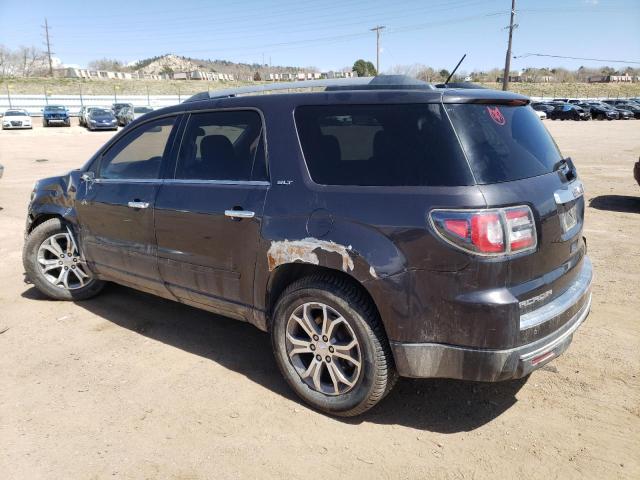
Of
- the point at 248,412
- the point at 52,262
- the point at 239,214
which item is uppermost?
the point at 239,214

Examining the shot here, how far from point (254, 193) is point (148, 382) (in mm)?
1487

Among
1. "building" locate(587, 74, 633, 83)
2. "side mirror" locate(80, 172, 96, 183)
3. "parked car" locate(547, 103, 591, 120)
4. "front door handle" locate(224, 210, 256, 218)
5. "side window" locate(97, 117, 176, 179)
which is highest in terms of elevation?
"building" locate(587, 74, 633, 83)

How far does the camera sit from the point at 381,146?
286 cm

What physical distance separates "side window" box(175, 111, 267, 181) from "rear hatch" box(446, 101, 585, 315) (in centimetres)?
130

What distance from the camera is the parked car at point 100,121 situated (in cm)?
3434

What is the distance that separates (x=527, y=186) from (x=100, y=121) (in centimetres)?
3609

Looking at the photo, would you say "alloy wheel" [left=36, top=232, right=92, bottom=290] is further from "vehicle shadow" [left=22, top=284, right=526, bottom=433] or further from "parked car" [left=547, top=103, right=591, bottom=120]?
"parked car" [left=547, top=103, right=591, bottom=120]

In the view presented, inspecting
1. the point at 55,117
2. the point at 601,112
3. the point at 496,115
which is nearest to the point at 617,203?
the point at 496,115

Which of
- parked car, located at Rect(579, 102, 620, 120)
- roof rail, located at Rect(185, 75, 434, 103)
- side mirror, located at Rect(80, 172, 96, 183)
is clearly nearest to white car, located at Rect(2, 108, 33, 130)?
side mirror, located at Rect(80, 172, 96, 183)

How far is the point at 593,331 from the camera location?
4137mm

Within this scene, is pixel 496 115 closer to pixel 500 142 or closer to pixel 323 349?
pixel 500 142

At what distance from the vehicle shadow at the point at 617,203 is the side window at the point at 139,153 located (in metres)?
7.59

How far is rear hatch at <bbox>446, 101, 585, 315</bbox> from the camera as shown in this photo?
261 centimetres

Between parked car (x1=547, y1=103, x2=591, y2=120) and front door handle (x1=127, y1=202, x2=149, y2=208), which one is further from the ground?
parked car (x1=547, y1=103, x2=591, y2=120)
